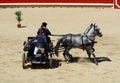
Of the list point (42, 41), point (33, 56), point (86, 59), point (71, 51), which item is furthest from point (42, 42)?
point (71, 51)

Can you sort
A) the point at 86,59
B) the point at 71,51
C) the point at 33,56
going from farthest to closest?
→ the point at 71,51 → the point at 86,59 → the point at 33,56

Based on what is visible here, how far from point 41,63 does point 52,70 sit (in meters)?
0.40

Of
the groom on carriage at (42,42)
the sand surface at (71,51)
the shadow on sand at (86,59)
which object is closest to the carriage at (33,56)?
the groom on carriage at (42,42)

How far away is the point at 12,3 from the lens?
95.1 feet

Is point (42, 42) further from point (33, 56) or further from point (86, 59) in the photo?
point (86, 59)

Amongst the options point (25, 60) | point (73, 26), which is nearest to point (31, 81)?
point (25, 60)

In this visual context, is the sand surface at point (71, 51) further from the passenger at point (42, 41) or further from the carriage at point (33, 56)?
the passenger at point (42, 41)

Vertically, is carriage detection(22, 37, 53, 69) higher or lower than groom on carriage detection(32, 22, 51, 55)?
lower

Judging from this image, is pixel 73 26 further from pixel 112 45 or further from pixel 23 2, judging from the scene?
pixel 23 2

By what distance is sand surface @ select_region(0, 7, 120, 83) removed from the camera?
11.1 m

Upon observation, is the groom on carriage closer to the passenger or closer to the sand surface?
the passenger

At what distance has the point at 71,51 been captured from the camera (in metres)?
14.5

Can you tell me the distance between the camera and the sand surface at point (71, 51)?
11.1m

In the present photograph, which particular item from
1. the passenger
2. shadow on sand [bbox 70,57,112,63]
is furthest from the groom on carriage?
shadow on sand [bbox 70,57,112,63]
